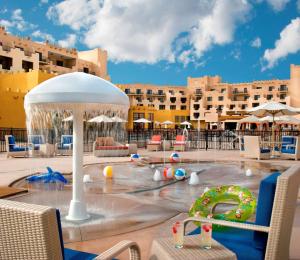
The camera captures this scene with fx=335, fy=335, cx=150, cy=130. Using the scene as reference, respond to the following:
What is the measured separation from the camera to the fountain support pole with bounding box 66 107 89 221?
15.9 feet

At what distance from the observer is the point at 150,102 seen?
77.6 meters

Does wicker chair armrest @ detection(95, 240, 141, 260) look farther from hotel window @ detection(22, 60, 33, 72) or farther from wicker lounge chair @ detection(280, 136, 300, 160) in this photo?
hotel window @ detection(22, 60, 33, 72)

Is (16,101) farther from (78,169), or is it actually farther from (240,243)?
(240,243)

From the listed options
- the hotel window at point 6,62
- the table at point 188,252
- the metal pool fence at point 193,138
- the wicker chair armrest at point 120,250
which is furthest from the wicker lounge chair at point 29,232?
the hotel window at point 6,62

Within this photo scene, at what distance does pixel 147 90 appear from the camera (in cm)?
7944

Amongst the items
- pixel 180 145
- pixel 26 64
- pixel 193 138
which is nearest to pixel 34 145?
pixel 180 145

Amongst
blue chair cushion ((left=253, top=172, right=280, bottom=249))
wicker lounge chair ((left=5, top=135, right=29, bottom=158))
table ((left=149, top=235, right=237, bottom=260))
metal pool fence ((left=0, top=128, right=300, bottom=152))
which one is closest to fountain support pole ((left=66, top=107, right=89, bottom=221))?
table ((left=149, top=235, right=237, bottom=260))

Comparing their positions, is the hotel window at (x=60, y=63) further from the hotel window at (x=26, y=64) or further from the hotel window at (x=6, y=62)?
the hotel window at (x=6, y=62)

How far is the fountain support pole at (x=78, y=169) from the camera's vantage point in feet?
15.9

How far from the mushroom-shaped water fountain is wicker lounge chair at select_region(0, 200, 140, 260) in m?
2.72

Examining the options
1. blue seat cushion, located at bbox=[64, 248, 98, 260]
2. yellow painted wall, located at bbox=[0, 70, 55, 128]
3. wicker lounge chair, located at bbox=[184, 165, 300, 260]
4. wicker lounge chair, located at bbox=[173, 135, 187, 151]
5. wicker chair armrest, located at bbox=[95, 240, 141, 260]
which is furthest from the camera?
yellow painted wall, located at bbox=[0, 70, 55, 128]

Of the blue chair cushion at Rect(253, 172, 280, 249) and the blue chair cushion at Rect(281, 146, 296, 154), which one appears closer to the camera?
the blue chair cushion at Rect(253, 172, 280, 249)

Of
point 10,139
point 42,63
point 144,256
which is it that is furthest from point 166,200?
point 42,63

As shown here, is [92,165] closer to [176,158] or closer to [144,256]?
[176,158]
